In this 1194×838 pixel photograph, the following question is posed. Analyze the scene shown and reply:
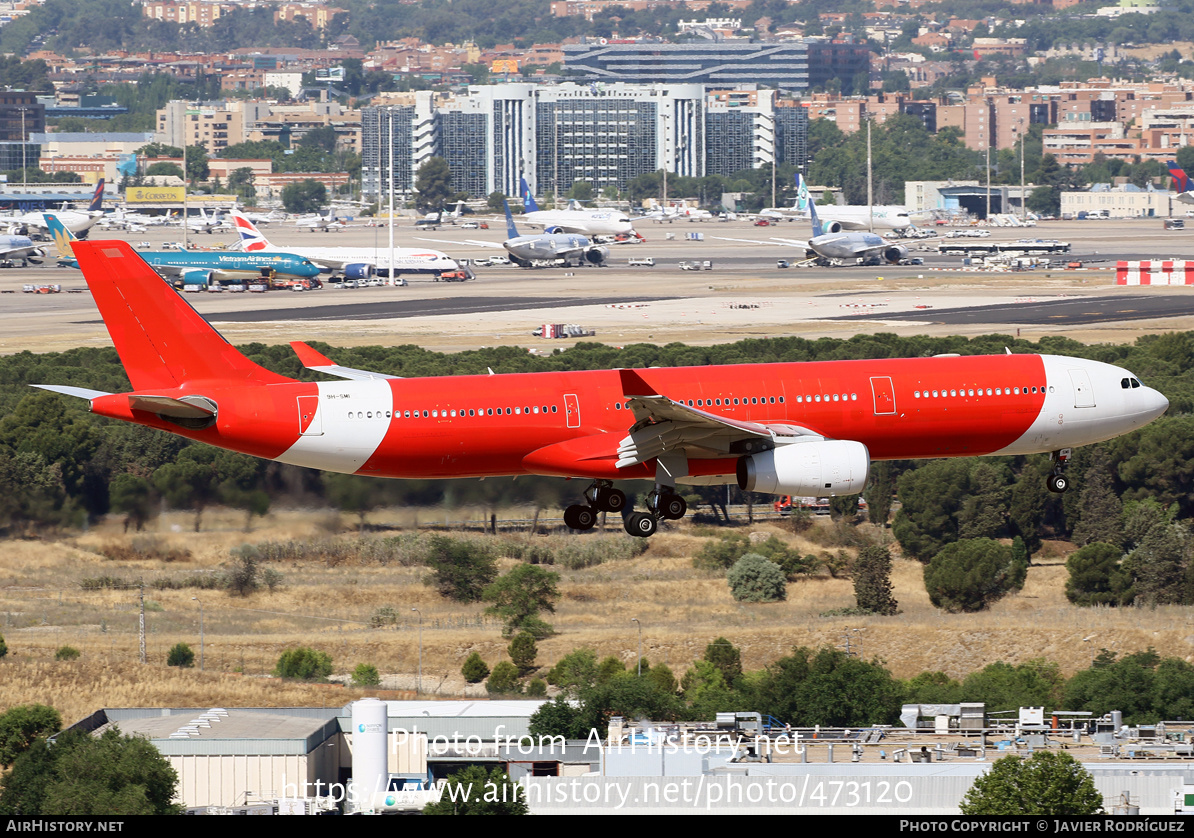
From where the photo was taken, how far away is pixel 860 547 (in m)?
110

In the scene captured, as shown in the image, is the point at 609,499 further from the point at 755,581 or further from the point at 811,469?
the point at 755,581

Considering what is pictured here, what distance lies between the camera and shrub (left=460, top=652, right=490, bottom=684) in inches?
3666

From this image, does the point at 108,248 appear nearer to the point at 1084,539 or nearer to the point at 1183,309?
the point at 1084,539

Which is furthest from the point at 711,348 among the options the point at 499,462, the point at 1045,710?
the point at 499,462

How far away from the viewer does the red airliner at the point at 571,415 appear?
2061 inches

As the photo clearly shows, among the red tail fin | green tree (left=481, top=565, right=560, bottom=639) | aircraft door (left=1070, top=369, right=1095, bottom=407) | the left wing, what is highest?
the red tail fin

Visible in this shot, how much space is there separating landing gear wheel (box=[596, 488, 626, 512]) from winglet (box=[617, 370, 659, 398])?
17.8ft

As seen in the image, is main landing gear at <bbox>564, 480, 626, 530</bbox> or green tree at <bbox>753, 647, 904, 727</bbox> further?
green tree at <bbox>753, 647, 904, 727</bbox>

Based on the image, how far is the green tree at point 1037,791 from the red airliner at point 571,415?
12.7m

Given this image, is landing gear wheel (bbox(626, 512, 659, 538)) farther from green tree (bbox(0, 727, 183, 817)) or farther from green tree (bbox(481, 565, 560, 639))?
green tree (bbox(481, 565, 560, 639))

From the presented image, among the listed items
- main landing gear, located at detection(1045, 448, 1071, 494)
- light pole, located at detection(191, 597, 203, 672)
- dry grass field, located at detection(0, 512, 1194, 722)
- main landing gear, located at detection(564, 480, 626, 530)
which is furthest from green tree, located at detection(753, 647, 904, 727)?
main landing gear, located at detection(564, 480, 626, 530)

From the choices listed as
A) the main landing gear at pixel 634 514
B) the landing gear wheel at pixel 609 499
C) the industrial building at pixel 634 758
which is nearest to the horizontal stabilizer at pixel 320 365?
the main landing gear at pixel 634 514

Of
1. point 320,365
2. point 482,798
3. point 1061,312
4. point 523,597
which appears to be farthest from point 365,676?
point 1061,312

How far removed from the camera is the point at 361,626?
316 feet
